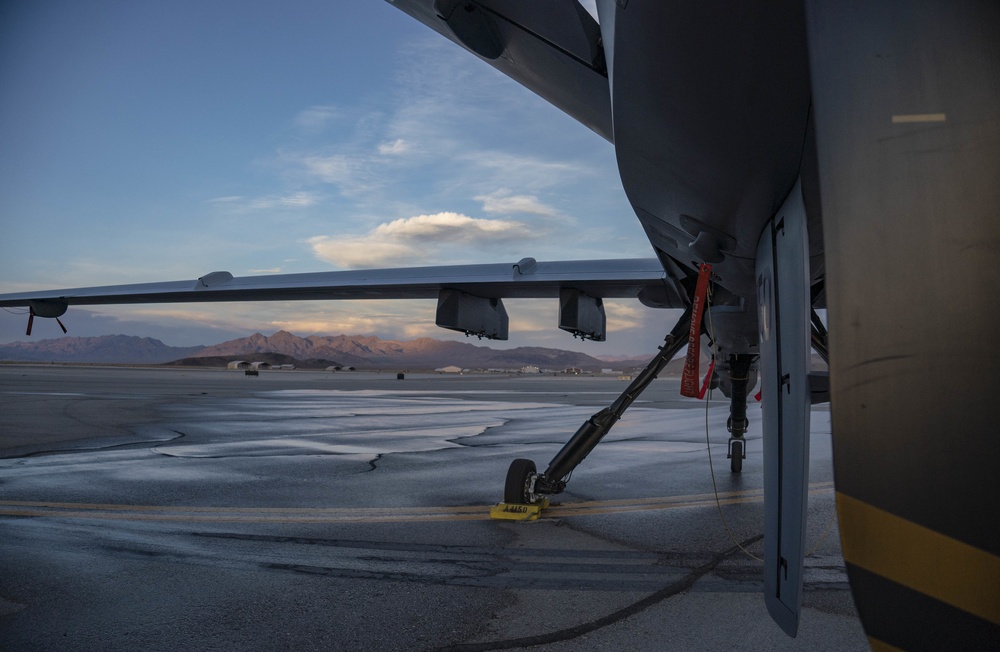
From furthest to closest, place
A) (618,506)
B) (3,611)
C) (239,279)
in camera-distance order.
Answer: (239,279) → (618,506) → (3,611)

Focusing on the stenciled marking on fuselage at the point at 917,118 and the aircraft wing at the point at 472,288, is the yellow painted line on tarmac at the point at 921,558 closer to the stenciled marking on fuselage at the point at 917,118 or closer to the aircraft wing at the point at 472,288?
the stenciled marking on fuselage at the point at 917,118

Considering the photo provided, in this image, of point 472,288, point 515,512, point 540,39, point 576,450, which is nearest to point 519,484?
point 515,512

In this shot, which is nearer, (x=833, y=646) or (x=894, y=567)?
(x=894, y=567)

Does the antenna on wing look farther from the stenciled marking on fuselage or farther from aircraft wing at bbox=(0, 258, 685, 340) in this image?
the stenciled marking on fuselage

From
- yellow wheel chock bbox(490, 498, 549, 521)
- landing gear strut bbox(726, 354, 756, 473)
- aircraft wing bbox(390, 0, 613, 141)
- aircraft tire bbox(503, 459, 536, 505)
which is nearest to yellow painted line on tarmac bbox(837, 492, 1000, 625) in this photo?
aircraft wing bbox(390, 0, 613, 141)

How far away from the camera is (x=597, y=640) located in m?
2.95

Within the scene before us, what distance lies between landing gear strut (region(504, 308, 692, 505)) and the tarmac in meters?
0.28

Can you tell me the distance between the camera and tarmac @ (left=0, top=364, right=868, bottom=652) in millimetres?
3051

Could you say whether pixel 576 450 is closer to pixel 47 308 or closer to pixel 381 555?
pixel 381 555

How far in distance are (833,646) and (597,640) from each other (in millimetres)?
1035

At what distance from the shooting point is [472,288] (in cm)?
831

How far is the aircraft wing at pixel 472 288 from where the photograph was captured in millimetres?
7789

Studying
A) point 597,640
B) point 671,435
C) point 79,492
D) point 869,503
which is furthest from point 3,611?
point 671,435

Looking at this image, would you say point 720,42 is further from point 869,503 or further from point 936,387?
point 869,503
